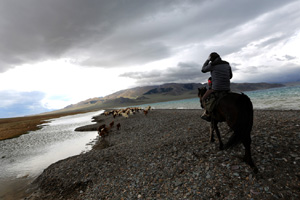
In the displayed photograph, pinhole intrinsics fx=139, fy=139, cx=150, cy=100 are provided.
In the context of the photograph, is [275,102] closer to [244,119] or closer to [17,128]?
[244,119]

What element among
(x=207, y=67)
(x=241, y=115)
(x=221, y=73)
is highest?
(x=207, y=67)

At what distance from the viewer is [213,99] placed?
276 inches

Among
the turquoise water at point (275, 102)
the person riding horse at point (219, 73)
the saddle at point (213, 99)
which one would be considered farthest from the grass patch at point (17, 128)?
the turquoise water at point (275, 102)

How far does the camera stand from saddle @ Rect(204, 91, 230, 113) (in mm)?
6673

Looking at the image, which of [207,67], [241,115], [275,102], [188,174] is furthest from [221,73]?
[275,102]

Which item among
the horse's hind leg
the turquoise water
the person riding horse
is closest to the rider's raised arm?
the person riding horse

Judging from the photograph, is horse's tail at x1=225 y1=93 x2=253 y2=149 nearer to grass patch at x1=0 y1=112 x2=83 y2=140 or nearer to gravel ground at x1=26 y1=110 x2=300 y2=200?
gravel ground at x1=26 y1=110 x2=300 y2=200

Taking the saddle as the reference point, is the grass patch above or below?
below

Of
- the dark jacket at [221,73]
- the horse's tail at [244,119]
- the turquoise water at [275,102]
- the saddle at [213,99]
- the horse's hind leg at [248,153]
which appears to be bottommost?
the turquoise water at [275,102]

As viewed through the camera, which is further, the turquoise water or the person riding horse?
the turquoise water

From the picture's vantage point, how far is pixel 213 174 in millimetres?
5871

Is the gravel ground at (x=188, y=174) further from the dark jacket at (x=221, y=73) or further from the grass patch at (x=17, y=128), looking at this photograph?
the grass patch at (x=17, y=128)

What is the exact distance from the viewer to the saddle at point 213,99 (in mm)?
6673

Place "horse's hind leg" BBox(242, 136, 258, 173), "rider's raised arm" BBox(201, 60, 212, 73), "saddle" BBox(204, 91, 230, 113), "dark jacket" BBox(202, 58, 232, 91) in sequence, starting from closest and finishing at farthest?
"horse's hind leg" BBox(242, 136, 258, 173)
"saddle" BBox(204, 91, 230, 113)
"dark jacket" BBox(202, 58, 232, 91)
"rider's raised arm" BBox(201, 60, 212, 73)
